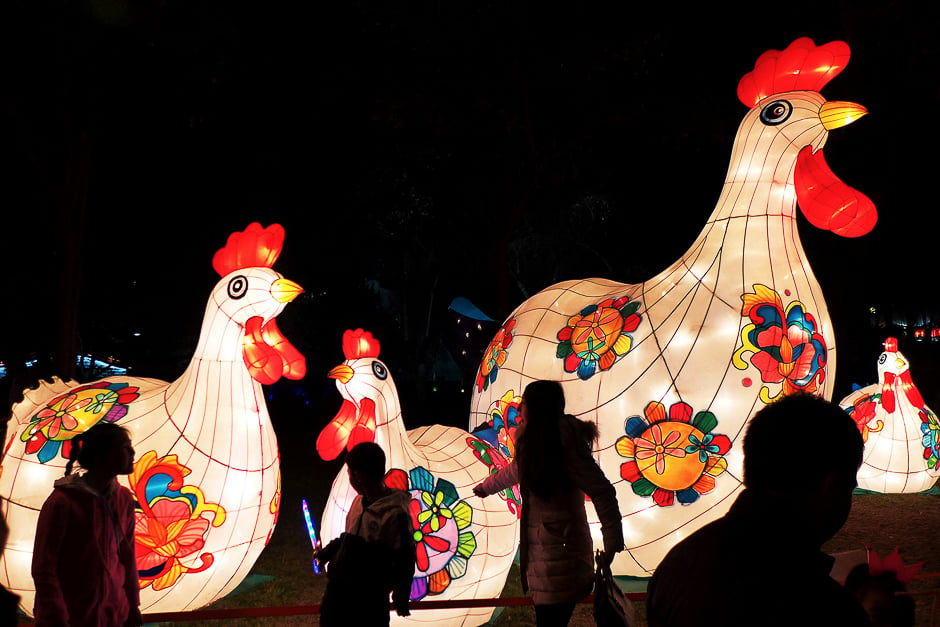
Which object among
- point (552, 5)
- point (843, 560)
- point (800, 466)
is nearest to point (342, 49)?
point (552, 5)

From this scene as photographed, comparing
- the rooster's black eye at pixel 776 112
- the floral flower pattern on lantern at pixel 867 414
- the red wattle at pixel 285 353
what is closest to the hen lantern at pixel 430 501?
the red wattle at pixel 285 353

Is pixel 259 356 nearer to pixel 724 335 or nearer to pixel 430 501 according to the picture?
pixel 430 501

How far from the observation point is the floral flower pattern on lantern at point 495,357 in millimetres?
6621

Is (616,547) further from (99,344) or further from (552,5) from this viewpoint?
(99,344)

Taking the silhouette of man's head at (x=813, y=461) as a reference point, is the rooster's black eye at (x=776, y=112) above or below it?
above

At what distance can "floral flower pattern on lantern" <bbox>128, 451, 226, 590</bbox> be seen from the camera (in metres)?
4.33

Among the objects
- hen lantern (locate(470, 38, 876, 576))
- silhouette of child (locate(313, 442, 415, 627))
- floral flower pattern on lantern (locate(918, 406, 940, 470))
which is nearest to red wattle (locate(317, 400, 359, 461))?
silhouette of child (locate(313, 442, 415, 627))

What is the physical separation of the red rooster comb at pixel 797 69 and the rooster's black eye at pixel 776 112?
22 cm

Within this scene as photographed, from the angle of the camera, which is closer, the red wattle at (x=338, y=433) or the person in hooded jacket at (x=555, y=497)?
the person in hooded jacket at (x=555, y=497)

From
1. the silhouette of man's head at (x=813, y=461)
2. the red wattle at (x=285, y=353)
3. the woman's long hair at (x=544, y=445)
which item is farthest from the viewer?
the red wattle at (x=285, y=353)

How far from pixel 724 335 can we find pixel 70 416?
14.1ft

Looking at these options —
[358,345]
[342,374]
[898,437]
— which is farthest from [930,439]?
[342,374]

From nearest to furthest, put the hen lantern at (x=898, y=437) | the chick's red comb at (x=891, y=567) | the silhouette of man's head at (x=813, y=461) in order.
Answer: the silhouette of man's head at (x=813, y=461), the chick's red comb at (x=891, y=567), the hen lantern at (x=898, y=437)

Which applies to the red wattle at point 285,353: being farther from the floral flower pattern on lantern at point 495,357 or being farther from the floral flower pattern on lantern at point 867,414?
the floral flower pattern on lantern at point 867,414
